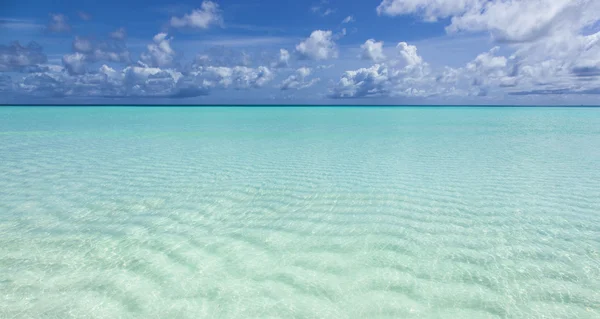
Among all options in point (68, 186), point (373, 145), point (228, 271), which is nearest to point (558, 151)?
point (373, 145)

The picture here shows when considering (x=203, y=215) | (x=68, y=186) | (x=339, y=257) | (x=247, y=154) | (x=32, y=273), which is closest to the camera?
(x=32, y=273)

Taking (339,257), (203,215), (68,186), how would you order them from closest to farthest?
(339,257)
(203,215)
(68,186)

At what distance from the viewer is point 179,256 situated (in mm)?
4273

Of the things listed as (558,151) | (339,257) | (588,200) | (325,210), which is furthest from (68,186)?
(558,151)

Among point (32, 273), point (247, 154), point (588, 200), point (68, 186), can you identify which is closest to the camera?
point (32, 273)

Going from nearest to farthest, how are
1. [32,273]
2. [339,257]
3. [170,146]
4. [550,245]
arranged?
[32,273]
[339,257]
[550,245]
[170,146]

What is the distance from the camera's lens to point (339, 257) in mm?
4250

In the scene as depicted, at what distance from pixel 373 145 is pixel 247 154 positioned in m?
5.46

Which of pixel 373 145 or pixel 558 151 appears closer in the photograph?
pixel 558 151

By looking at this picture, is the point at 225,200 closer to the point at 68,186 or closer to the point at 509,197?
the point at 68,186

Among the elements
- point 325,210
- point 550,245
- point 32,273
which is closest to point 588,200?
point 550,245

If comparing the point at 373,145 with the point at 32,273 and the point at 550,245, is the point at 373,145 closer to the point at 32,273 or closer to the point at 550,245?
the point at 550,245

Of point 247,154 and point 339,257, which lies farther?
point 247,154

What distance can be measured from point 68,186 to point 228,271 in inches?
213
